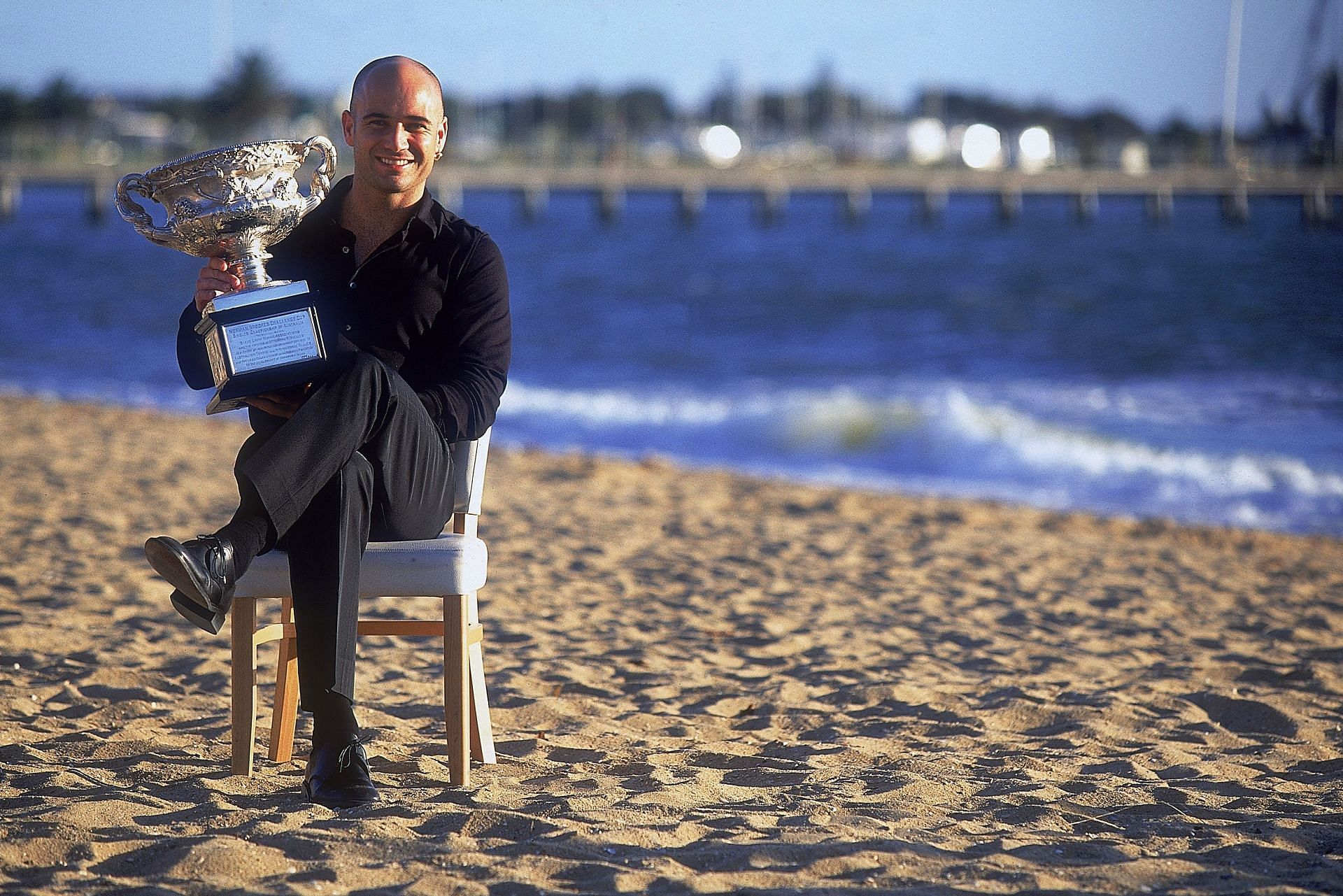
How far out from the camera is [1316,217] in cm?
2173

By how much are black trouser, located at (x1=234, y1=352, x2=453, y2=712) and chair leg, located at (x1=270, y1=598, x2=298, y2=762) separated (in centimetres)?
39

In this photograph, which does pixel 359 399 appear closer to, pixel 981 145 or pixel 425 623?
pixel 425 623

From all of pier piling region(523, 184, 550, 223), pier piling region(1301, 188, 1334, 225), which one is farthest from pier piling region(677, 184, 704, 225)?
pier piling region(1301, 188, 1334, 225)

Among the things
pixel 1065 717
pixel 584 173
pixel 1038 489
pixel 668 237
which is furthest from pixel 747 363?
pixel 584 173

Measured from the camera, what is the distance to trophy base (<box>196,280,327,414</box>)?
225 centimetres

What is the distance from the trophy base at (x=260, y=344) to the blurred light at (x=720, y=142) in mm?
70441

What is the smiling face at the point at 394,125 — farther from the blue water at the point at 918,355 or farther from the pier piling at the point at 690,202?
the pier piling at the point at 690,202

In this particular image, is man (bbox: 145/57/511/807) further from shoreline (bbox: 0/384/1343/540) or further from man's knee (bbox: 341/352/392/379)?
shoreline (bbox: 0/384/1343/540)

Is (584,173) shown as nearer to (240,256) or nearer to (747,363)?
(747,363)

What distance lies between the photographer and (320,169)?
2.59 m

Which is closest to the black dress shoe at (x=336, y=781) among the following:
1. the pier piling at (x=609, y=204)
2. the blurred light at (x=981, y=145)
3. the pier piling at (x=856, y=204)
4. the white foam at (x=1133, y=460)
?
the white foam at (x=1133, y=460)

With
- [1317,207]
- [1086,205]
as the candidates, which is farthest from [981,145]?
[1317,207]

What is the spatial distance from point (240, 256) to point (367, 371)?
370 mm

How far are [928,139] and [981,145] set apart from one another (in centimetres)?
425
